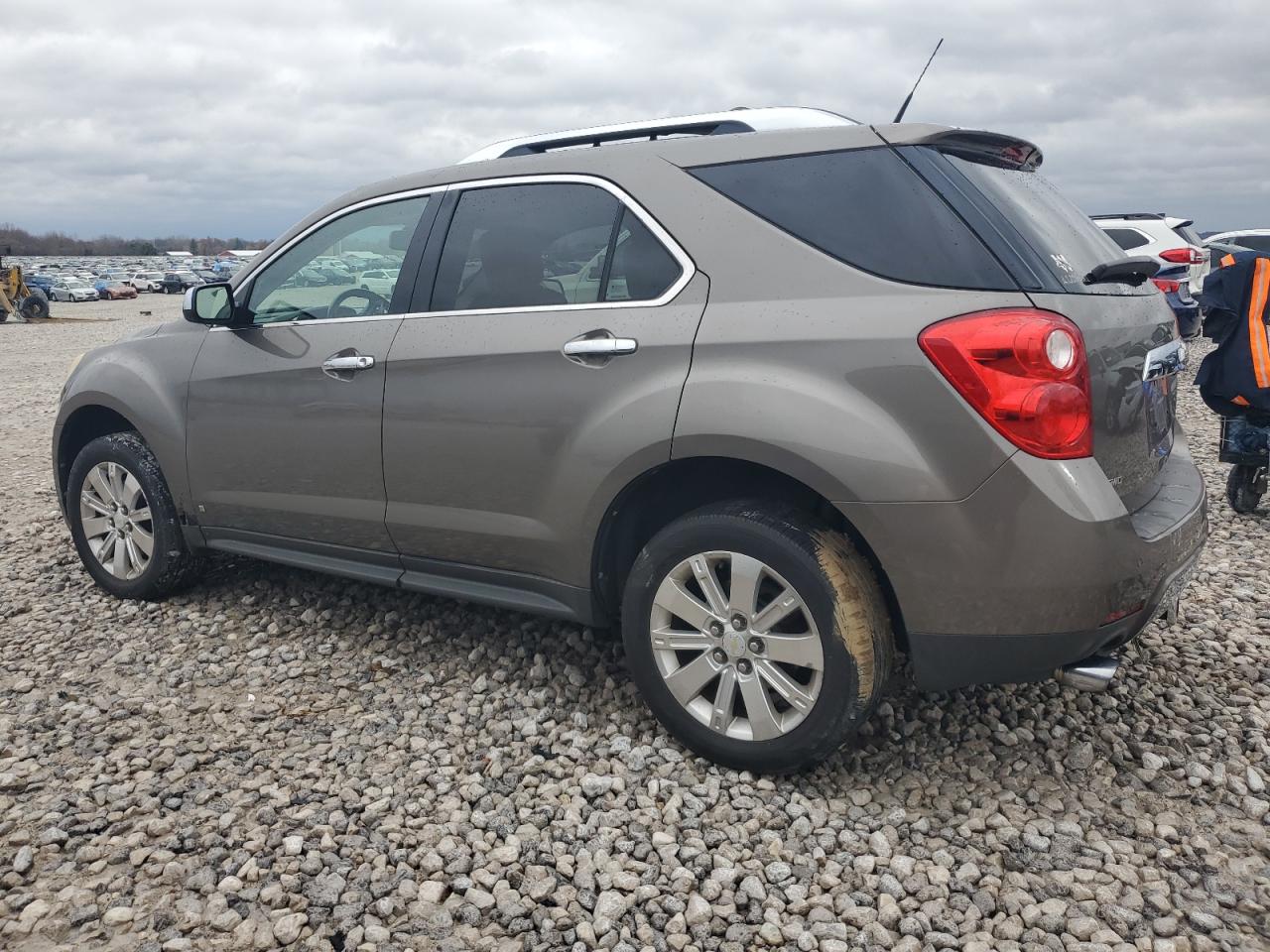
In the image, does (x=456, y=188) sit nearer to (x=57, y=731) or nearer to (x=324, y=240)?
(x=324, y=240)

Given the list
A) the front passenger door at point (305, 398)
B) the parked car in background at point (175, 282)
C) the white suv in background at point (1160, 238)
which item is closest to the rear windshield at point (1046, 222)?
the front passenger door at point (305, 398)

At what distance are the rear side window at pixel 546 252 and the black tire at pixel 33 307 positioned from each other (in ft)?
108

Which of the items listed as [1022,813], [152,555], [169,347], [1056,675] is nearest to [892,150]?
[1056,675]

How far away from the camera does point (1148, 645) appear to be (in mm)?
3922

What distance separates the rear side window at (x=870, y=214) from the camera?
2646 mm

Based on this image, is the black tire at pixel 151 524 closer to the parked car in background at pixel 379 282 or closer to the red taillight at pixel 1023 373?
the parked car in background at pixel 379 282

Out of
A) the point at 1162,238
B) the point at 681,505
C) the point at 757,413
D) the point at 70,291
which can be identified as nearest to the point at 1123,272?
the point at 757,413

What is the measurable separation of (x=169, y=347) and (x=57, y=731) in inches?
67.0

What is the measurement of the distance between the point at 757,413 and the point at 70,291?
167 feet

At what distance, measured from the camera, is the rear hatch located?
263 centimetres

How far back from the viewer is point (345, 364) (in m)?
3.66

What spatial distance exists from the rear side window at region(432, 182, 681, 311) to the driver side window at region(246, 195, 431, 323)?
25 centimetres

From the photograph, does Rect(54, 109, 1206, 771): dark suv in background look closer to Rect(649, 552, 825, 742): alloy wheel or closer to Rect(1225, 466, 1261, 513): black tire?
Rect(649, 552, 825, 742): alloy wheel

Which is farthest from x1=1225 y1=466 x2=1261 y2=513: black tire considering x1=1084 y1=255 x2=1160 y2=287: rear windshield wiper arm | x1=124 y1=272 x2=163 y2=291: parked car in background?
x1=124 y1=272 x2=163 y2=291: parked car in background
